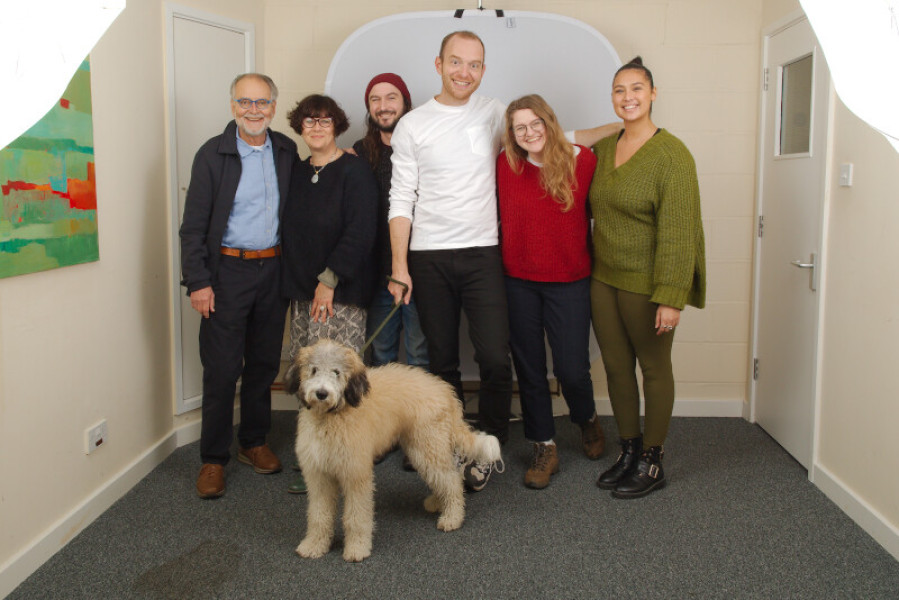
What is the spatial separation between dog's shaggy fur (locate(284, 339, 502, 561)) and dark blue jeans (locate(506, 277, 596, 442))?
47 cm

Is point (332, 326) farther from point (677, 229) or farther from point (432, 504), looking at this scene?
point (677, 229)

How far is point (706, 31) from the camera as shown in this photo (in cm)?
360

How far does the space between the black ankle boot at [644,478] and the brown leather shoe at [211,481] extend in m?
1.50

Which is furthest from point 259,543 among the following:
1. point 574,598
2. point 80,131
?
point 80,131

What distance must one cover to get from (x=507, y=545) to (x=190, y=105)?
231 centimetres

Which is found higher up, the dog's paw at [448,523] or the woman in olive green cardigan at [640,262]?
the woman in olive green cardigan at [640,262]

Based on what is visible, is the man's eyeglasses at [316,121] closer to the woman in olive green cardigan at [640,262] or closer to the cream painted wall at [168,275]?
the cream painted wall at [168,275]

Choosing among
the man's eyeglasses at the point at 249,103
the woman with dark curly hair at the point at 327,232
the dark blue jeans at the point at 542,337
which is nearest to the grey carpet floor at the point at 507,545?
the dark blue jeans at the point at 542,337

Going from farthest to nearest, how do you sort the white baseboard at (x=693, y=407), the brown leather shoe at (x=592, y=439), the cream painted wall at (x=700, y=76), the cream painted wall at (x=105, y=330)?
the white baseboard at (x=693, y=407)
the cream painted wall at (x=700, y=76)
the brown leather shoe at (x=592, y=439)
the cream painted wall at (x=105, y=330)

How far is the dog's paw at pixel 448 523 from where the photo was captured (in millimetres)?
2445

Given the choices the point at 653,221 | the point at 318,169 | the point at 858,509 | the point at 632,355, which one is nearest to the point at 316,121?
the point at 318,169

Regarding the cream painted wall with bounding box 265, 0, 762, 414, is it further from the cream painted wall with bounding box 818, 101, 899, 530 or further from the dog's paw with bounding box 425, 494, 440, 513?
the dog's paw with bounding box 425, 494, 440, 513

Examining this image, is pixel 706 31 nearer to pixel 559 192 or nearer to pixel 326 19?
pixel 559 192

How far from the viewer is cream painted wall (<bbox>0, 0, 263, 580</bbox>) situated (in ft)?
7.02
